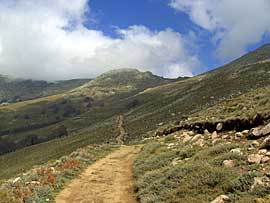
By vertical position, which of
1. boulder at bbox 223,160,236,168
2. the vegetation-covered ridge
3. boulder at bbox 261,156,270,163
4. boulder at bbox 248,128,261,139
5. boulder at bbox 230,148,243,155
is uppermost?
boulder at bbox 248,128,261,139

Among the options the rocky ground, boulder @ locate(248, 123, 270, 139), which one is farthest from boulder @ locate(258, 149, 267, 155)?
boulder @ locate(248, 123, 270, 139)

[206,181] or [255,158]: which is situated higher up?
[255,158]

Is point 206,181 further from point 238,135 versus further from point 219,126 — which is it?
point 219,126

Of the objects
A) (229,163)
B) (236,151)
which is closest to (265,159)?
(229,163)

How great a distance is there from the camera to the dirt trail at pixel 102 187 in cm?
1689

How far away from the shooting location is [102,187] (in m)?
19.3

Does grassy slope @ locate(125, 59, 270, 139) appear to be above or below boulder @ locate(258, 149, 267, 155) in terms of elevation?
above

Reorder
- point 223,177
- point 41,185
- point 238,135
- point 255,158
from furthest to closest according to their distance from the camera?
point 238,135 → point 41,185 → point 255,158 → point 223,177

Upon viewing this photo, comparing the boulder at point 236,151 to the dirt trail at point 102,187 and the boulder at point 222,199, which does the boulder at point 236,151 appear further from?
the dirt trail at point 102,187

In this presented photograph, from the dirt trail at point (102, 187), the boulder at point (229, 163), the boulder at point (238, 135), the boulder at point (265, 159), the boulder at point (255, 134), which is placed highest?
the boulder at point (255, 134)

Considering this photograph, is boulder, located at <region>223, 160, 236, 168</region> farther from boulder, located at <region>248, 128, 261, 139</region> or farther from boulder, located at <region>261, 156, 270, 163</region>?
boulder, located at <region>248, 128, 261, 139</region>

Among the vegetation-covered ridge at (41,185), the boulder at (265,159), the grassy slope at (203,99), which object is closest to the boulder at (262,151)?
the boulder at (265,159)

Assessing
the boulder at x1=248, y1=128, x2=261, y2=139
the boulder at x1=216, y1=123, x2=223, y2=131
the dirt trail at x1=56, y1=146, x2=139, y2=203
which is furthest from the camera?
the boulder at x1=216, y1=123, x2=223, y2=131

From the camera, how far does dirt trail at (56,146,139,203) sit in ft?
55.4
